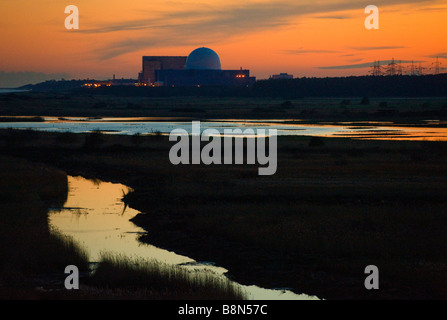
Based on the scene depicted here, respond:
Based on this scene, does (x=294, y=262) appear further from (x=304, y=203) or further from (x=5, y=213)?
(x=5, y=213)

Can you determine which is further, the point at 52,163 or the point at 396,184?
the point at 52,163

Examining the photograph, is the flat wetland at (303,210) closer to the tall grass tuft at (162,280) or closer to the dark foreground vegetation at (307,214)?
the dark foreground vegetation at (307,214)

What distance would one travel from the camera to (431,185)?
106ft

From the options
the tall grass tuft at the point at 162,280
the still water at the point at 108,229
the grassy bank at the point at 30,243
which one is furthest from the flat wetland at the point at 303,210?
the grassy bank at the point at 30,243

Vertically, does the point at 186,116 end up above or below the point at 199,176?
above

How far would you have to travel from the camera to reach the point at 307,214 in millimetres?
24984

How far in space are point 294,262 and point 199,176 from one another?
17.1 meters

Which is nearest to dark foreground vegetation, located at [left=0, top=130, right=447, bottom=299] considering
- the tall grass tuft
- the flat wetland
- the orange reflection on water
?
the flat wetland

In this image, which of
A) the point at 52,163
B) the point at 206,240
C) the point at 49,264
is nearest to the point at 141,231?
the point at 206,240

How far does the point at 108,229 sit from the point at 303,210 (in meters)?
7.08

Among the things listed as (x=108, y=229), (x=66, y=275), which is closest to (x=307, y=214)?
(x=108, y=229)

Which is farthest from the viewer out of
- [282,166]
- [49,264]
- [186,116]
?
[186,116]

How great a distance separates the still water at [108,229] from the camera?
18.9m

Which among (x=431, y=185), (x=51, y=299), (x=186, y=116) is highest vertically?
(x=186, y=116)
